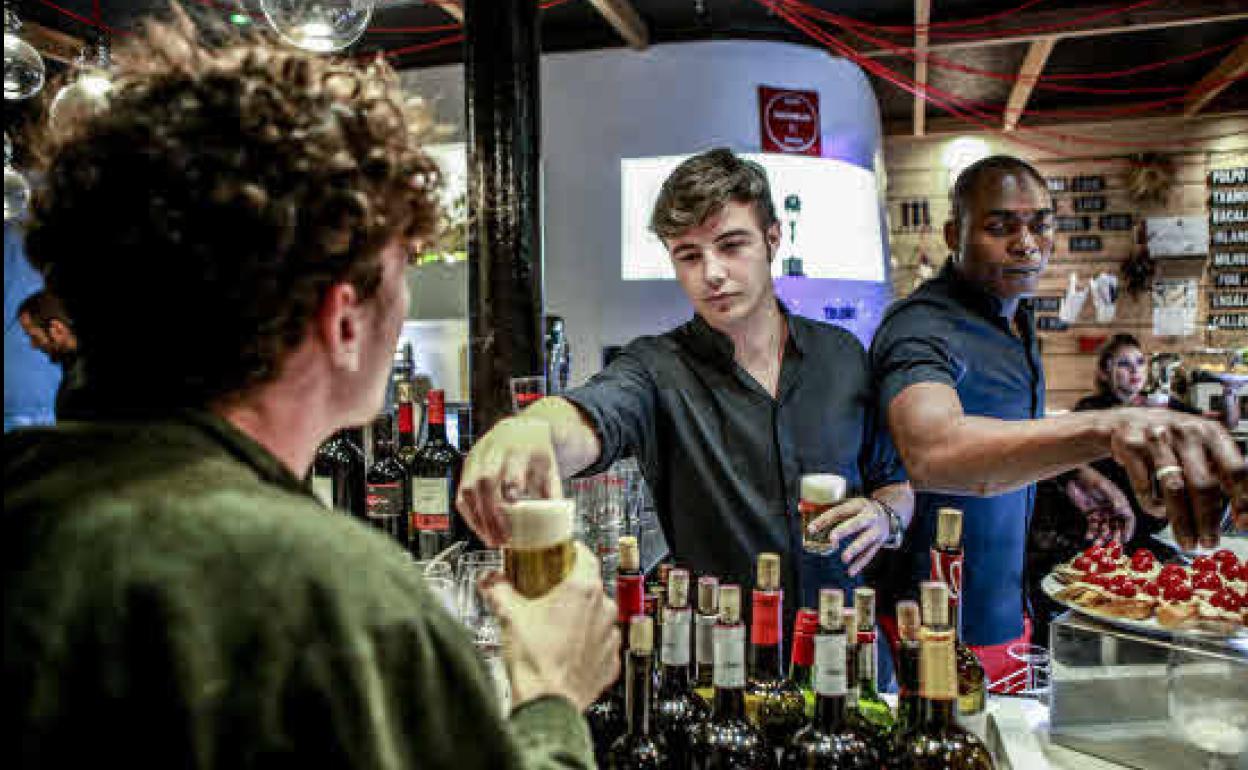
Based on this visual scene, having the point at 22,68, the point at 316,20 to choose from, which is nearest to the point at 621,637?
the point at 316,20

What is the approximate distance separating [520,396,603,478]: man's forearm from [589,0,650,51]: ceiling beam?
3764 millimetres

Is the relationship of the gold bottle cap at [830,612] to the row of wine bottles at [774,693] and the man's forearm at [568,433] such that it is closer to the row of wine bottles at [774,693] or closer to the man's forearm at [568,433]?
the row of wine bottles at [774,693]

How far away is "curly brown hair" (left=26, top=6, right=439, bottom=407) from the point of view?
2.45 feet

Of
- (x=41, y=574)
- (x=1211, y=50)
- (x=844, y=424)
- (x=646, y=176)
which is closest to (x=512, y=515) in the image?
(x=41, y=574)

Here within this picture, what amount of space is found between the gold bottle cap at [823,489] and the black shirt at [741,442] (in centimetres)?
42

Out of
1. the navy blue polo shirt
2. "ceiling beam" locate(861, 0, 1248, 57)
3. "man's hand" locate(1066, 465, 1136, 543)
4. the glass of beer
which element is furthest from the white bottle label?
"ceiling beam" locate(861, 0, 1248, 57)

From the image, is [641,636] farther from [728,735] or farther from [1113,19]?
[1113,19]

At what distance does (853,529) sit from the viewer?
5.61ft

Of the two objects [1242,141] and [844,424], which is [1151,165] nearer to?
[1242,141]

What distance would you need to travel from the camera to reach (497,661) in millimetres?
1627

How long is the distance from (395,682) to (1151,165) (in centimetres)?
806

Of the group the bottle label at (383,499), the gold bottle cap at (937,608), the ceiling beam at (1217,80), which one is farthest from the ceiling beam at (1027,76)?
the gold bottle cap at (937,608)

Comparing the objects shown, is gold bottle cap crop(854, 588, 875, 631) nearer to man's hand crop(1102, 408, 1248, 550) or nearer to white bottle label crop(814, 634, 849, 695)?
white bottle label crop(814, 634, 849, 695)

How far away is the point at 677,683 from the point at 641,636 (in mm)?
183
